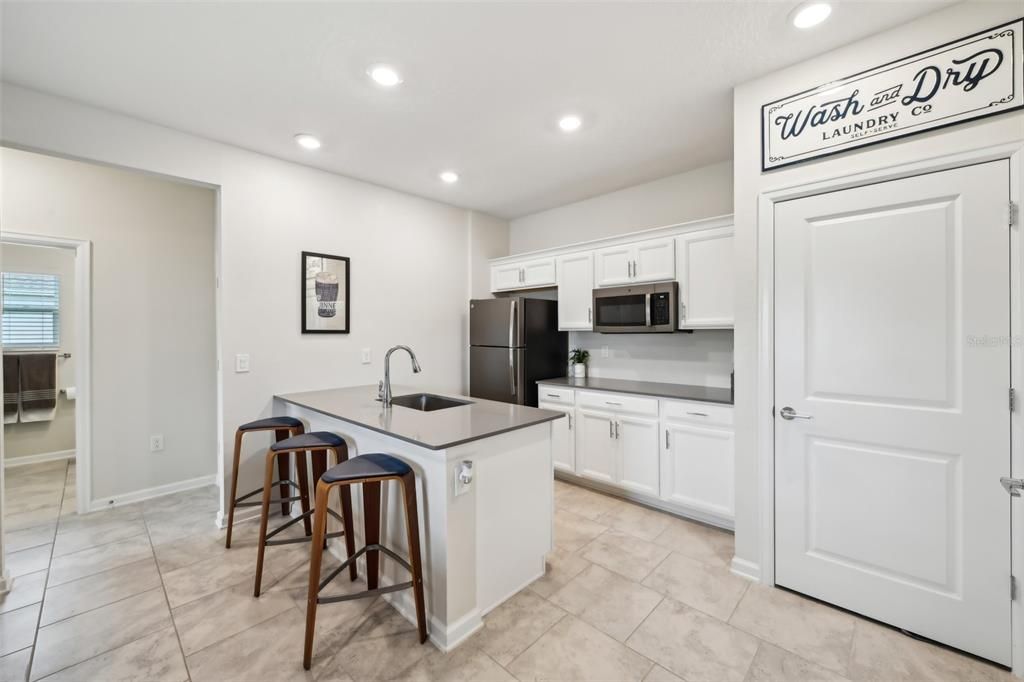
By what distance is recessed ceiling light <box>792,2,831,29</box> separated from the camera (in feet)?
5.36

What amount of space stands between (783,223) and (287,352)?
3.28 m

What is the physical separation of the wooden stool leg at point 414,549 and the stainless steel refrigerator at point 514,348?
2031mm

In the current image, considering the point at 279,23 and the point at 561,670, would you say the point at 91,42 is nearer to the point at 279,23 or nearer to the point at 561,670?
the point at 279,23

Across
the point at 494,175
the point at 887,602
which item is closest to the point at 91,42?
the point at 494,175

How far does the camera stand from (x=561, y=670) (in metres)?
1.59

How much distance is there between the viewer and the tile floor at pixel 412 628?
62.5 inches

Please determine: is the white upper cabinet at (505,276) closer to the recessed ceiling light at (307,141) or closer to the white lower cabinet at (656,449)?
the white lower cabinet at (656,449)

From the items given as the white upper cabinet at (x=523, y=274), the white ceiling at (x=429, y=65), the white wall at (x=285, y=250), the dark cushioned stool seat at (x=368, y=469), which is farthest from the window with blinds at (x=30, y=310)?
the dark cushioned stool seat at (x=368, y=469)

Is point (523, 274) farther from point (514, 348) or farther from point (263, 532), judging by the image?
point (263, 532)

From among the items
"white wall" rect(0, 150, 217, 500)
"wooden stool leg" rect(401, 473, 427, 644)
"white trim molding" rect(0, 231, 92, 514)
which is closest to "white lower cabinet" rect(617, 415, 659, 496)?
"wooden stool leg" rect(401, 473, 427, 644)

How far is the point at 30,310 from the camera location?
154 inches

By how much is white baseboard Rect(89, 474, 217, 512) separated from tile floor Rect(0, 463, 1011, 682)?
467 millimetres

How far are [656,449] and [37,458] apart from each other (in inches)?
227

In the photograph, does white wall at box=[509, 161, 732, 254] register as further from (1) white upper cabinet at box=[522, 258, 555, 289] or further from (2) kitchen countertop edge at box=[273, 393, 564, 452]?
(2) kitchen countertop edge at box=[273, 393, 564, 452]
